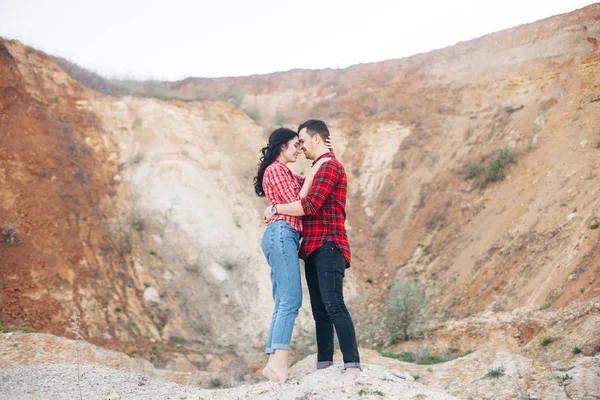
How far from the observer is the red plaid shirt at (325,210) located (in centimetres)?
475

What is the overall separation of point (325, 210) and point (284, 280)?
69 cm

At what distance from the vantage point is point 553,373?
20.5 feet

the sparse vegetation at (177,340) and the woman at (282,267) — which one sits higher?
the woman at (282,267)

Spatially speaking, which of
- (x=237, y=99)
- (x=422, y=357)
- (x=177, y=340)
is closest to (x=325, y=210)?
(x=422, y=357)

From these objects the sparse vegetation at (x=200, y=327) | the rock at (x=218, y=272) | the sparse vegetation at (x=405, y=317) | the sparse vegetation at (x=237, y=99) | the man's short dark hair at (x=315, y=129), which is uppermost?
the sparse vegetation at (x=237, y=99)

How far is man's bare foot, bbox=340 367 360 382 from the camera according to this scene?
446 centimetres

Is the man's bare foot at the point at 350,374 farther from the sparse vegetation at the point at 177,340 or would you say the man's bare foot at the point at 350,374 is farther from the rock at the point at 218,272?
the rock at the point at 218,272

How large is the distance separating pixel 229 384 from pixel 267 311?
4861mm

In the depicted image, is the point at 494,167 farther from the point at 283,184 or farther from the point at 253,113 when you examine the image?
the point at 283,184

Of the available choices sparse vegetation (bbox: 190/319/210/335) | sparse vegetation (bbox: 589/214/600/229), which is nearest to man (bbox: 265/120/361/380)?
sparse vegetation (bbox: 589/214/600/229)

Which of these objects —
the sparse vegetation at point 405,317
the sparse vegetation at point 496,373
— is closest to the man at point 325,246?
the sparse vegetation at point 496,373

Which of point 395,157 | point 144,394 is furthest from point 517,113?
point 144,394

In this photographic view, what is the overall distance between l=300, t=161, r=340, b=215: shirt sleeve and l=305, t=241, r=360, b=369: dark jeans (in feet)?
1.12

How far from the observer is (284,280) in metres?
4.79
